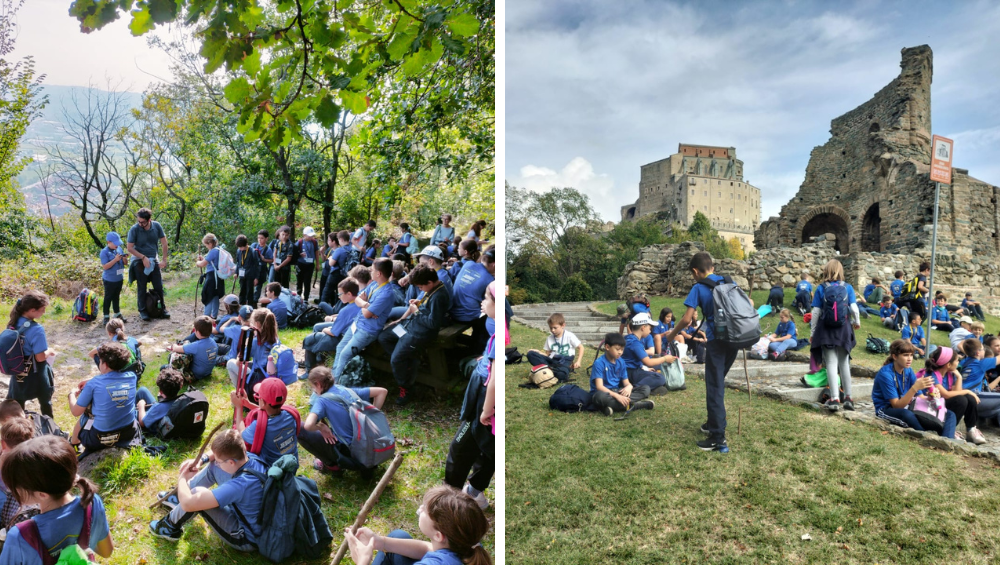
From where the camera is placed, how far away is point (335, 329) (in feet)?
13.2

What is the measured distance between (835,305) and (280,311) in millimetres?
4494

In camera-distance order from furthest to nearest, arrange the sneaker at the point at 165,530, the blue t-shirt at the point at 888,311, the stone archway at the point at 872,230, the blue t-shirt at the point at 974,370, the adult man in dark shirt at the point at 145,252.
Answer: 1. the stone archway at the point at 872,230
2. the blue t-shirt at the point at 888,311
3. the blue t-shirt at the point at 974,370
4. the adult man in dark shirt at the point at 145,252
5. the sneaker at the point at 165,530

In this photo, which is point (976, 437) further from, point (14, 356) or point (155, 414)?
point (14, 356)

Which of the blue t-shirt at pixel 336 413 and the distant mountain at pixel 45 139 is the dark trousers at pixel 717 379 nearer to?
the blue t-shirt at pixel 336 413

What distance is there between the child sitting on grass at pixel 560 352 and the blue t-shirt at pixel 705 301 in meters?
1.16

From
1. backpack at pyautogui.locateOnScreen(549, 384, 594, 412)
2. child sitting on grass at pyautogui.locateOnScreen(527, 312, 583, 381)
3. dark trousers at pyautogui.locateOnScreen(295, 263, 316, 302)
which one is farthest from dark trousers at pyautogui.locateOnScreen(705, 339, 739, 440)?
dark trousers at pyautogui.locateOnScreen(295, 263, 316, 302)

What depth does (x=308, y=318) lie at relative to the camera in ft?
16.6

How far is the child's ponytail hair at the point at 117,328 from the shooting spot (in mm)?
2884

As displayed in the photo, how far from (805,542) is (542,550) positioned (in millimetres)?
1273

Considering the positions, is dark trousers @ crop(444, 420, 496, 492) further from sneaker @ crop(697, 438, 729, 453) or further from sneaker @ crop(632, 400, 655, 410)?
sneaker @ crop(632, 400, 655, 410)

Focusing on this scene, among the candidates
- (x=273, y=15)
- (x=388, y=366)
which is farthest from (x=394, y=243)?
(x=273, y=15)

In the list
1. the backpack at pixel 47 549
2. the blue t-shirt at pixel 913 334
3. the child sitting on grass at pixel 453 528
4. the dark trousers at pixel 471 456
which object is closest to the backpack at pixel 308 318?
the dark trousers at pixel 471 456

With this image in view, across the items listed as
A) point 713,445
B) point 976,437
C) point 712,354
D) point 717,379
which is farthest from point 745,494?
point 976,437

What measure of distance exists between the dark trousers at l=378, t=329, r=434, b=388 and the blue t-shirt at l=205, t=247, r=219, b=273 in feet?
4.85
